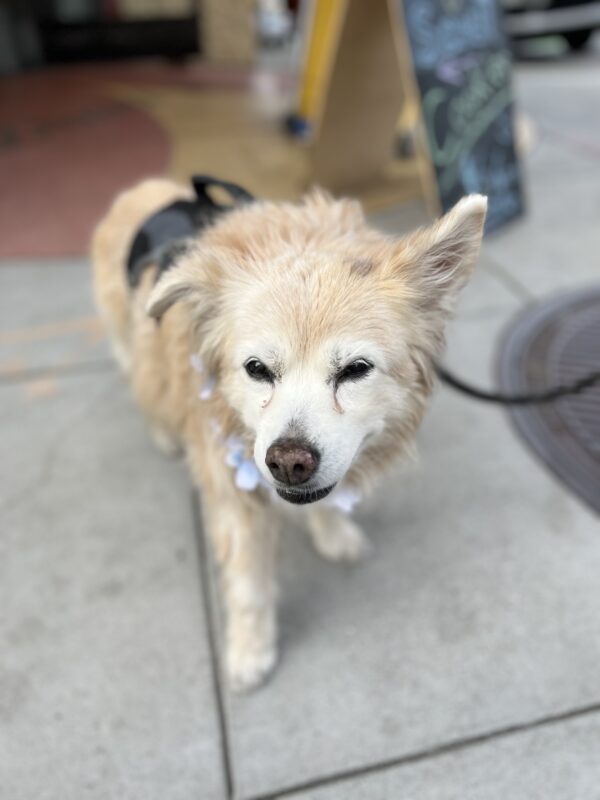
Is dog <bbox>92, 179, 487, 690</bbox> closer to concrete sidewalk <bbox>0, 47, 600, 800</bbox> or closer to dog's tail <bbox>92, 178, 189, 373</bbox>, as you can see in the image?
concrete sidewalk <bbox>0, 47, 600, 800</bbox>

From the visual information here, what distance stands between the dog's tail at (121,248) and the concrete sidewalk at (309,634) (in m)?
0.60

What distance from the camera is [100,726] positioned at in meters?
1.97

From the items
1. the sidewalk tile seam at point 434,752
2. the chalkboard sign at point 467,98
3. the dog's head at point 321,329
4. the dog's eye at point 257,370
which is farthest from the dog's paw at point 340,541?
the chalkboard sign at point 467,98

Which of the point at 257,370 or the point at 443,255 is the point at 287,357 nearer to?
the point at 257,370

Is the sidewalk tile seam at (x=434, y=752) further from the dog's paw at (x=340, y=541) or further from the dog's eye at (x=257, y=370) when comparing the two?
the dog's eye at (x=257, y=370)

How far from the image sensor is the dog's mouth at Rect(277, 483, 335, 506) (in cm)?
163

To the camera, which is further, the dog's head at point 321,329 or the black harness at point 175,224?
the black harness at point 175,224

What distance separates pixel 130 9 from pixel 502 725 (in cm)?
1237

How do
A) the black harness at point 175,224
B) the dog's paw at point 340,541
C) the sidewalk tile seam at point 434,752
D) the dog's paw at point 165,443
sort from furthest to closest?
the dog's paw at point 165,443 < the dog's paw at point 340,541 < the black harness at point 175,224 < the sidewalk tile seam at point 434,752

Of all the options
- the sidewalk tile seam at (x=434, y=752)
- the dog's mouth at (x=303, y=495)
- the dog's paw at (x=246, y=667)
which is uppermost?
the dog's mouth at (x=303, y=495)

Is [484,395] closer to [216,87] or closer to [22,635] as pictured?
[22,635]

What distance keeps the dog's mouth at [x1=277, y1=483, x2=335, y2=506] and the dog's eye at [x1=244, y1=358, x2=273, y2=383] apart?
31 cm

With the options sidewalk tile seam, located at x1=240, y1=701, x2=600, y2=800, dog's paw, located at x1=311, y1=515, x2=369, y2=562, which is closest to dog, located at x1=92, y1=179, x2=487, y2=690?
dog's paw, located at x1=311, y1=515, x2=369, y2=562

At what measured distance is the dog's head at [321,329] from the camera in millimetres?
1569
